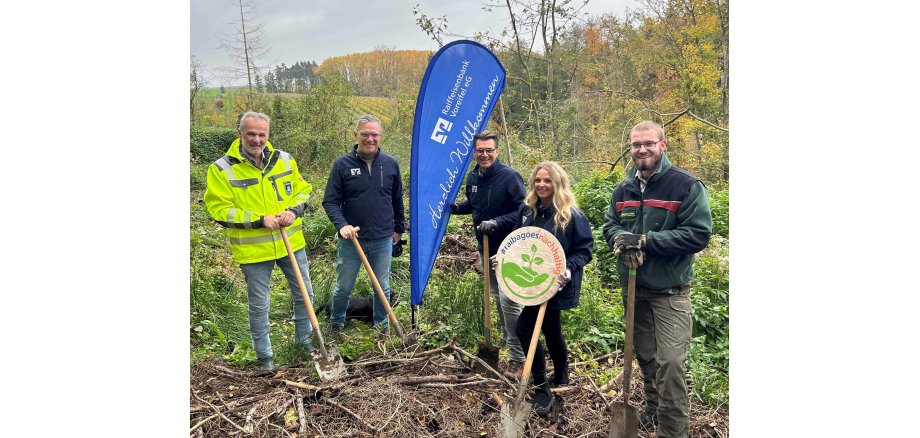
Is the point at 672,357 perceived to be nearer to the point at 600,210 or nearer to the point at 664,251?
the point at 664,251

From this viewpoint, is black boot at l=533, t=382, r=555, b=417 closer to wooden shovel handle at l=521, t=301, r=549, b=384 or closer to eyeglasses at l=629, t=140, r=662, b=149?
wooden shovel handle at l=521, t=301, r=549, b=384

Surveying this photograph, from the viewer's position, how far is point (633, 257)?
311 centimetres

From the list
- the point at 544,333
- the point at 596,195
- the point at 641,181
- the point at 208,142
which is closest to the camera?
the point at 641,181

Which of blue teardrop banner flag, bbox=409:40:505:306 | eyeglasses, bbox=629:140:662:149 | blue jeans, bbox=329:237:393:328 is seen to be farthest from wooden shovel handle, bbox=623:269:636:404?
blue jeans, bbox=329:237:393:328

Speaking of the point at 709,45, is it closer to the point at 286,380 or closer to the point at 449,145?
the point at 449,145

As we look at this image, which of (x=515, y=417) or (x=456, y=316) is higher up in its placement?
(x=456, y=316)

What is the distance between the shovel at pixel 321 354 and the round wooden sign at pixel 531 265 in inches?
51.6

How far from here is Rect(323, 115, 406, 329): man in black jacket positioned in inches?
180

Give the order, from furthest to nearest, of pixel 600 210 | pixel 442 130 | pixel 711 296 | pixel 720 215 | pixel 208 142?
pixel 208 142 < pixel 600 210 < pixel 720 215 < pixel 711 296 < pixel 442 130

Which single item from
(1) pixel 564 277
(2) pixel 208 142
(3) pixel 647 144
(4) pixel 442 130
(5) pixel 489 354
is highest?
(2) pixel 208 142

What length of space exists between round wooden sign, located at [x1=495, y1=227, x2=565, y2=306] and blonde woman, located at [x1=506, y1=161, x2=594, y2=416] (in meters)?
0.06

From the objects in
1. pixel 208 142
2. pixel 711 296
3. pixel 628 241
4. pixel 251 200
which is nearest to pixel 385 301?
pixel 251 200

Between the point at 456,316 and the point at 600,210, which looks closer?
the point at 456,316

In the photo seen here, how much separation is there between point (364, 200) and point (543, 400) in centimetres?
212
